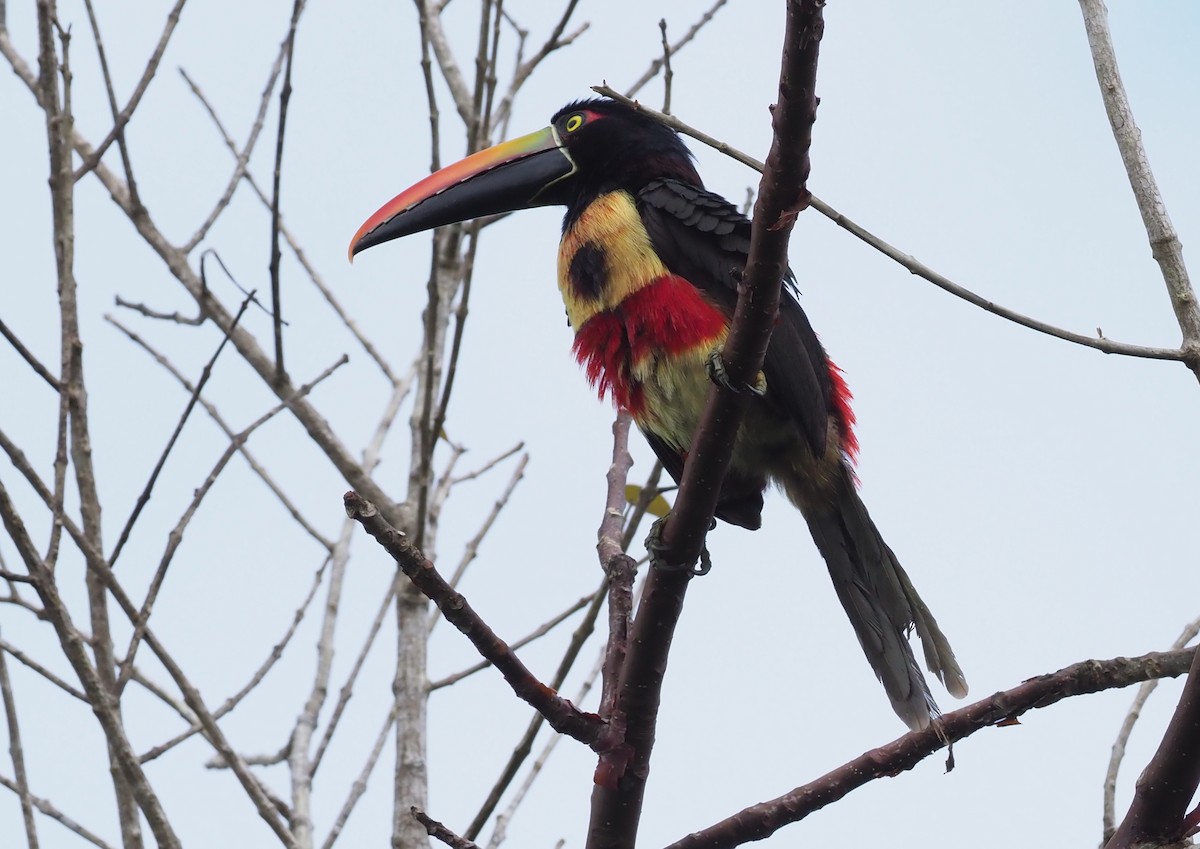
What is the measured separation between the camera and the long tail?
13.6 ft

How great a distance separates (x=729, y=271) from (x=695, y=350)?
263mm

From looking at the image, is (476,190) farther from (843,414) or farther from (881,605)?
(881,605)

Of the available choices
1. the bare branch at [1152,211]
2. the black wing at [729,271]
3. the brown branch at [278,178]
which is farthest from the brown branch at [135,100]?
the bare branch at [1152,211]

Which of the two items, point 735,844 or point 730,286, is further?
point 730,286

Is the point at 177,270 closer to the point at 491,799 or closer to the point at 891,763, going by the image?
the point at 491,799

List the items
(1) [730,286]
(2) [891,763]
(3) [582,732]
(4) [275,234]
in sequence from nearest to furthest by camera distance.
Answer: (2) [891,763]
(3) [582,732]
(1) [730,286]
(4) [275,234]

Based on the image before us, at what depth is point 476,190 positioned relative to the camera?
16.4 ft

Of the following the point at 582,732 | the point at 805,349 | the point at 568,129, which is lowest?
the point at 582,732

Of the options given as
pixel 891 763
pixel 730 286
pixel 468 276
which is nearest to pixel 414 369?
pixel 468 276

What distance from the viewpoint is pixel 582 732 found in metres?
3.14

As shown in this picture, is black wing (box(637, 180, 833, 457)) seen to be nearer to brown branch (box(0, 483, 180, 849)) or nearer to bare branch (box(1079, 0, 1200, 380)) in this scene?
bare branch (box(1079, 0, 1200, 380))

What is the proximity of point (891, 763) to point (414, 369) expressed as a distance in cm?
353

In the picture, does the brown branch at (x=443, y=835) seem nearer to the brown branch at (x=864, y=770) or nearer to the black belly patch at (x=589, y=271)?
the brown branch at (x=864, y=770)

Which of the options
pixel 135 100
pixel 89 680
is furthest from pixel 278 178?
pixel 89 680
